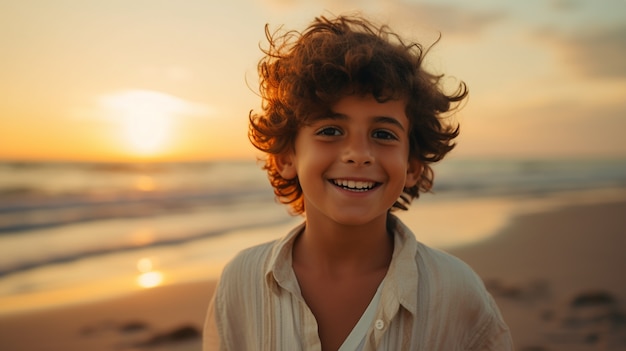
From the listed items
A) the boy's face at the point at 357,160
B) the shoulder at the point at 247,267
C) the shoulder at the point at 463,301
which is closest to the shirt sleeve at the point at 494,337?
the shoulder at the point at 463,301

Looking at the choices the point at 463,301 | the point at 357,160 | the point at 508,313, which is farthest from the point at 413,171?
the point at 508,313

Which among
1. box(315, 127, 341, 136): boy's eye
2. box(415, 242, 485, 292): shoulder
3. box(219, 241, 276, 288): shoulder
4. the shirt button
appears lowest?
the shirt button

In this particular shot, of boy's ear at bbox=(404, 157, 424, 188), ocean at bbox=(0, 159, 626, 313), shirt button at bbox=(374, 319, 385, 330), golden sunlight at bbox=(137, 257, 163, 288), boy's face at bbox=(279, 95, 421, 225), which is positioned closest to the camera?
shirt button at bbox=(374, 319, 385, 330)

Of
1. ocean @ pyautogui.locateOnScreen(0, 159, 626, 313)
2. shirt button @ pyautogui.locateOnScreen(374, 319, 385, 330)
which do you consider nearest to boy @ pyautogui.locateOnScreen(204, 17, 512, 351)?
shirt button @ pyautogui.locateOnScreen(374, 319, 385, 330)

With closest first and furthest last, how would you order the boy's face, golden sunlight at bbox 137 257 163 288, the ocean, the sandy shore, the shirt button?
the shirt button
the boy's face
the sandy shore
golden sunlight at bbox 137 257 163 288
the ocean

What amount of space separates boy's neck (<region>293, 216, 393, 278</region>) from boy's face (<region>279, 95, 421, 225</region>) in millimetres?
128

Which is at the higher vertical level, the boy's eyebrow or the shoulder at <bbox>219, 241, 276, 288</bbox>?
the boy's eyebrow

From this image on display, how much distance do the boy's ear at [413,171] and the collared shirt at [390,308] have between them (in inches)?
10.9

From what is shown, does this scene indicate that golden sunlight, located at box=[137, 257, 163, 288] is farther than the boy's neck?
Yes

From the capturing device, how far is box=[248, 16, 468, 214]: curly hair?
252cm

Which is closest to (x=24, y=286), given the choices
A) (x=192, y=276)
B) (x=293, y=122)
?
(x=192, y=276)

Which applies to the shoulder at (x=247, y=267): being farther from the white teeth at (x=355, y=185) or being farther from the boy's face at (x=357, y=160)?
the white teeth at (x=355, y=185)

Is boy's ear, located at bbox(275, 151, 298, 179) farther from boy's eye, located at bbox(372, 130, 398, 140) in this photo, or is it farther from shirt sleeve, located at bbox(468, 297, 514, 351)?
shirt sleeve, located at bbox(468, 297, 514, 351)

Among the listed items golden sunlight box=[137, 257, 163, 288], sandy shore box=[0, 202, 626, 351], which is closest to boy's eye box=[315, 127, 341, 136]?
sandy shore box=[0, 202, 626, 351]
